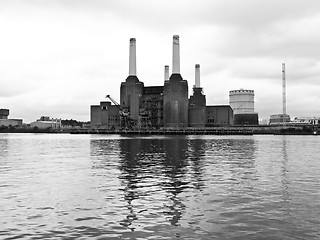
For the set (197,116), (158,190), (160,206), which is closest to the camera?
(160,206)

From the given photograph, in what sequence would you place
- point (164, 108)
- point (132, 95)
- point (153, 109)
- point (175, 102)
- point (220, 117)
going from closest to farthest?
point (175, 102), point (164, 108), point (132, 95), point (220, 117), point (153, 109)

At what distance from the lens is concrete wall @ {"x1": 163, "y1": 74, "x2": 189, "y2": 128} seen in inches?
7032

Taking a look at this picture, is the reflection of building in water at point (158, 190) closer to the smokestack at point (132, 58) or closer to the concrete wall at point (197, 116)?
the smokestack at point (132, 58)

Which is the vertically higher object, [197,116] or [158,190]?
[197,116]

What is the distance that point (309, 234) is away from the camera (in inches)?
459

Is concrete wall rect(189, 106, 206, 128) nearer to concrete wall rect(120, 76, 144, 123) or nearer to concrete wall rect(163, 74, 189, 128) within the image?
concrete wall rect(163, 74, 189, 128)

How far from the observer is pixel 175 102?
596 ft

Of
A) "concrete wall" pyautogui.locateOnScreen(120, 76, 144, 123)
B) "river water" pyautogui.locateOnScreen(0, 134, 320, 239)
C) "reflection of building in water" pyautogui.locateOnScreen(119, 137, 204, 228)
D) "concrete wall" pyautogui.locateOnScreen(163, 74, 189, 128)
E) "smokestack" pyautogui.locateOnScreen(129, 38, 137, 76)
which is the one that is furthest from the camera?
"concrete wall" pyautogui.locateOnScreen(120, 76, 144, 123)

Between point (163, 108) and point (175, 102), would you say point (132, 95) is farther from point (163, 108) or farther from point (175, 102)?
point (175, 102)

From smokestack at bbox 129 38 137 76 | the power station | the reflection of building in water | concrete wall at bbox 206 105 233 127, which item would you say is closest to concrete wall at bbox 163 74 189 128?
the power station

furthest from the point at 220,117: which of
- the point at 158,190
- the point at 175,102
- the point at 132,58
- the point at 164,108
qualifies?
the point at 158,190

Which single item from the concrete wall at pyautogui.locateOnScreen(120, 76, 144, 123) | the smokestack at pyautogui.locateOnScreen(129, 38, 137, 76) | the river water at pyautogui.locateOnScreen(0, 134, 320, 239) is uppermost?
the smokestack at pyautogui.locateOnScreen(129, 38, 137, 76)

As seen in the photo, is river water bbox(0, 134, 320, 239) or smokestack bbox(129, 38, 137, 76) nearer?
river water bbox(0, 134, 320, 239)

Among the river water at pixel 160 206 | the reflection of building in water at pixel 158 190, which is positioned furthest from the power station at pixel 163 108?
the river water at pixel 160 206
